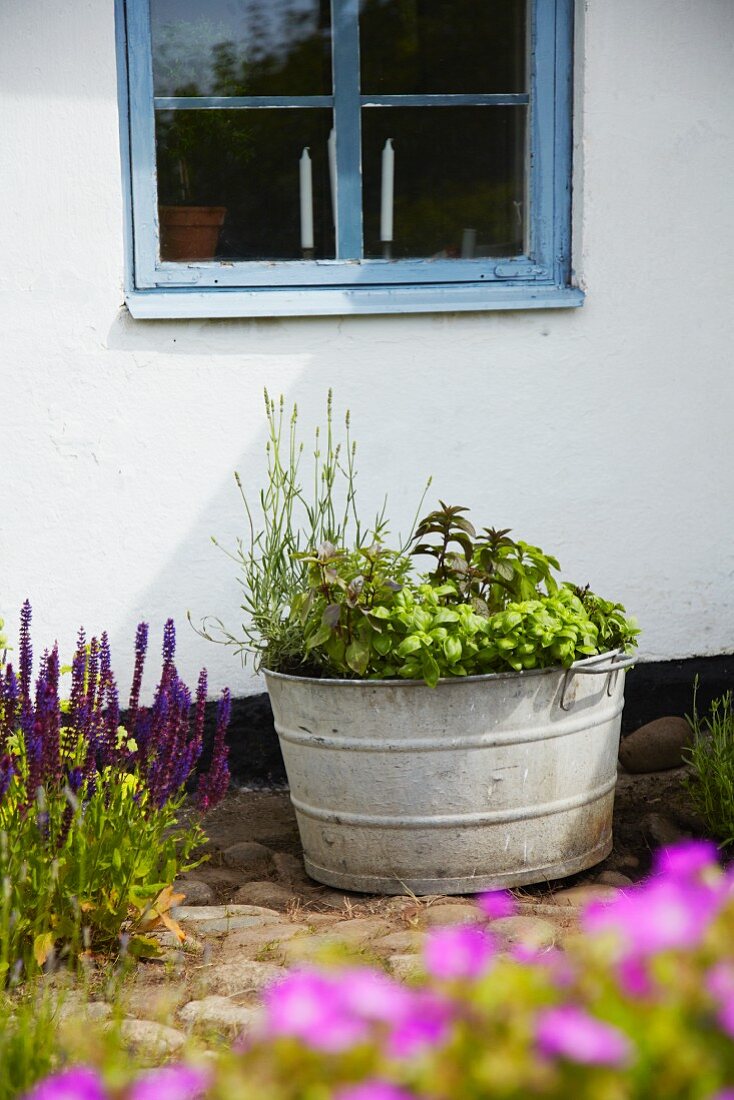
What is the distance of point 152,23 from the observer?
3.71 meters

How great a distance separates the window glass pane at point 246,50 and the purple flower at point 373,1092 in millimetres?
3479

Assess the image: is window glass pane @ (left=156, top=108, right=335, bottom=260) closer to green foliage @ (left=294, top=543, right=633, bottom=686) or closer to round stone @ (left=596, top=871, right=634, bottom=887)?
green foliage @ (left=294, top=543, right=633, bottom=686)

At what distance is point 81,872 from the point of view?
8.00ft

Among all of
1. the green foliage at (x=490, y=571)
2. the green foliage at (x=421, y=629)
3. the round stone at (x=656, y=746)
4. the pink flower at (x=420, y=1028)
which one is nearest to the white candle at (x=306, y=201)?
the green foliage at (x=490, y=571)

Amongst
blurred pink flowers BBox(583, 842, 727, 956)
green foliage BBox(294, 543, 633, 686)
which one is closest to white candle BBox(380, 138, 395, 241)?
green foliage BBox(294, 543, 633, 686)

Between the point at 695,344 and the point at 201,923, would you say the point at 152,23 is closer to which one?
the point at 695,344

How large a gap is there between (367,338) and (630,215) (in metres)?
0.96

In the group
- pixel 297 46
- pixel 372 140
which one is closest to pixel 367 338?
pixel 372 140

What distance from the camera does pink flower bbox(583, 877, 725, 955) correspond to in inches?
36.8

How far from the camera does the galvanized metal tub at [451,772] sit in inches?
114

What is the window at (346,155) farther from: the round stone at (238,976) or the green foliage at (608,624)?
the round stone at (238,976)

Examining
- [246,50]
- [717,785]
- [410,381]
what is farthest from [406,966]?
[246,50]

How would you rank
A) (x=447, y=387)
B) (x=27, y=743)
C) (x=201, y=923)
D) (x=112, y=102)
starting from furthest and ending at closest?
(x=447, y=387)
(x=112, y=102)
(x=201, y=923)
(x=27, y=743)

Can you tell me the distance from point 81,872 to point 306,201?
91.5 inches
